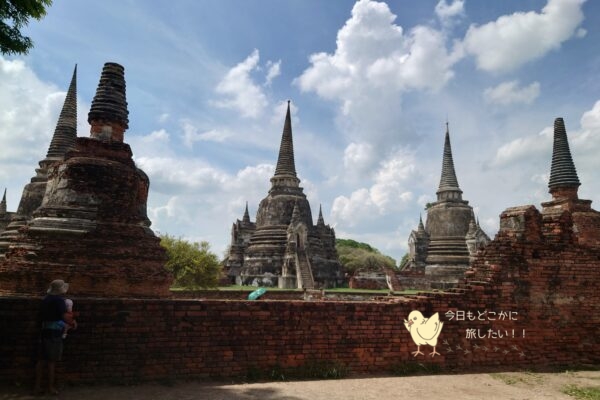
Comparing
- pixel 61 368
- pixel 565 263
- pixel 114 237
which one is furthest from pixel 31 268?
pixel 565 263

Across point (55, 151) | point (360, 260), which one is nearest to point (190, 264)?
point (55, 151)

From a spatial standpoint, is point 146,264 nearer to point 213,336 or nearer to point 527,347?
point 213,336

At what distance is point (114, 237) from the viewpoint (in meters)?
9.27

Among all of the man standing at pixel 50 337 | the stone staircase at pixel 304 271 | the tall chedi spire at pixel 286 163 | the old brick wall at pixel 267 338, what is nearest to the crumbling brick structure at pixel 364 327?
the old brick wall at pixel 267 338

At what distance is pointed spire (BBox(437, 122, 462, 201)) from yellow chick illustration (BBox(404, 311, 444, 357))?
29.9 meters

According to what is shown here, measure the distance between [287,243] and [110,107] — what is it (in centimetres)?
2142

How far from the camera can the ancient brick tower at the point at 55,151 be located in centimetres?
1666

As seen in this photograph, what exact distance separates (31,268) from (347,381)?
6.49 metres

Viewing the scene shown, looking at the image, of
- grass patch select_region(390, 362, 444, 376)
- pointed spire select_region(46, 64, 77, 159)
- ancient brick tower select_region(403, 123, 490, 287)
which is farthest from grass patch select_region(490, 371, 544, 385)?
ancient brick tower select_region(403, 123, 490, 287)

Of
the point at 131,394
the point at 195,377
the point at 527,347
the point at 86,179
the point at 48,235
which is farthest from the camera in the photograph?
the point at 86,179

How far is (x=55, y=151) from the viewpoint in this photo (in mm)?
17797

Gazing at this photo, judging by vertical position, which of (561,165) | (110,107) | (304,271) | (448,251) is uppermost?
(561,165)

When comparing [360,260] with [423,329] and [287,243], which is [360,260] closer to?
[287,243]

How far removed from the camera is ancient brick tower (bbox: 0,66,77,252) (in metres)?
16.7
